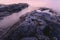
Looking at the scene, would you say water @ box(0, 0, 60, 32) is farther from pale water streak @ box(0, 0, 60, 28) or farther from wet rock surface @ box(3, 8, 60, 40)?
wet rock surface @ box(3, 8, 60, 40)

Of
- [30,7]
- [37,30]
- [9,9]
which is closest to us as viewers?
[37,30]

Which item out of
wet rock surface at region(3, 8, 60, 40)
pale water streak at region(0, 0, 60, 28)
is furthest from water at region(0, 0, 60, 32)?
wet rock surface at region(3, 8, 60, 40)

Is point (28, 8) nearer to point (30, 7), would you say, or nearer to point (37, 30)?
point (30, 7)

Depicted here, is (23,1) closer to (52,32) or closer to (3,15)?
(3,15)

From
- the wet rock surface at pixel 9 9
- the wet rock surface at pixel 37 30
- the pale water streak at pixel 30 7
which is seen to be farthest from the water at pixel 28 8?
the wet rock surface at pixel 37 30

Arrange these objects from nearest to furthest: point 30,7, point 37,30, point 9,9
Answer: point 37,30, point 9,9, point 30,7

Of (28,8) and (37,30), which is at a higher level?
(37,30)

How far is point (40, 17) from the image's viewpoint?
3.22 metres

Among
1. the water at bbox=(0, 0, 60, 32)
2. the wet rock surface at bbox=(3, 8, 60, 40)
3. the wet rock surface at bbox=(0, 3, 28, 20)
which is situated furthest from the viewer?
the wet rock surface at bbox=(0, 3, 28, 20)

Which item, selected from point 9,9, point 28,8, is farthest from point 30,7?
point 9,9

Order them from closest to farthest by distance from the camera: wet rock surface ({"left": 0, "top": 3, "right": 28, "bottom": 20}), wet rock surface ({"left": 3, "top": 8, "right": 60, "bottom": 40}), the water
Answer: wet rock surface ({"left": 3, "top": 8, "right": 60, "bottom": 40}), the water, wet rock surface ({"left": 0, "top": 3, "right": 28, "bottom": 20})

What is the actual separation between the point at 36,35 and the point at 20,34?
0.78ft

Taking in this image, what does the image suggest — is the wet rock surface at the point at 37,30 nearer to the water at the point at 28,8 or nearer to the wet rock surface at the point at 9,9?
the water at the point at 28,8

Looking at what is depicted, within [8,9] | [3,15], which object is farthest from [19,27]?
[8,9]
